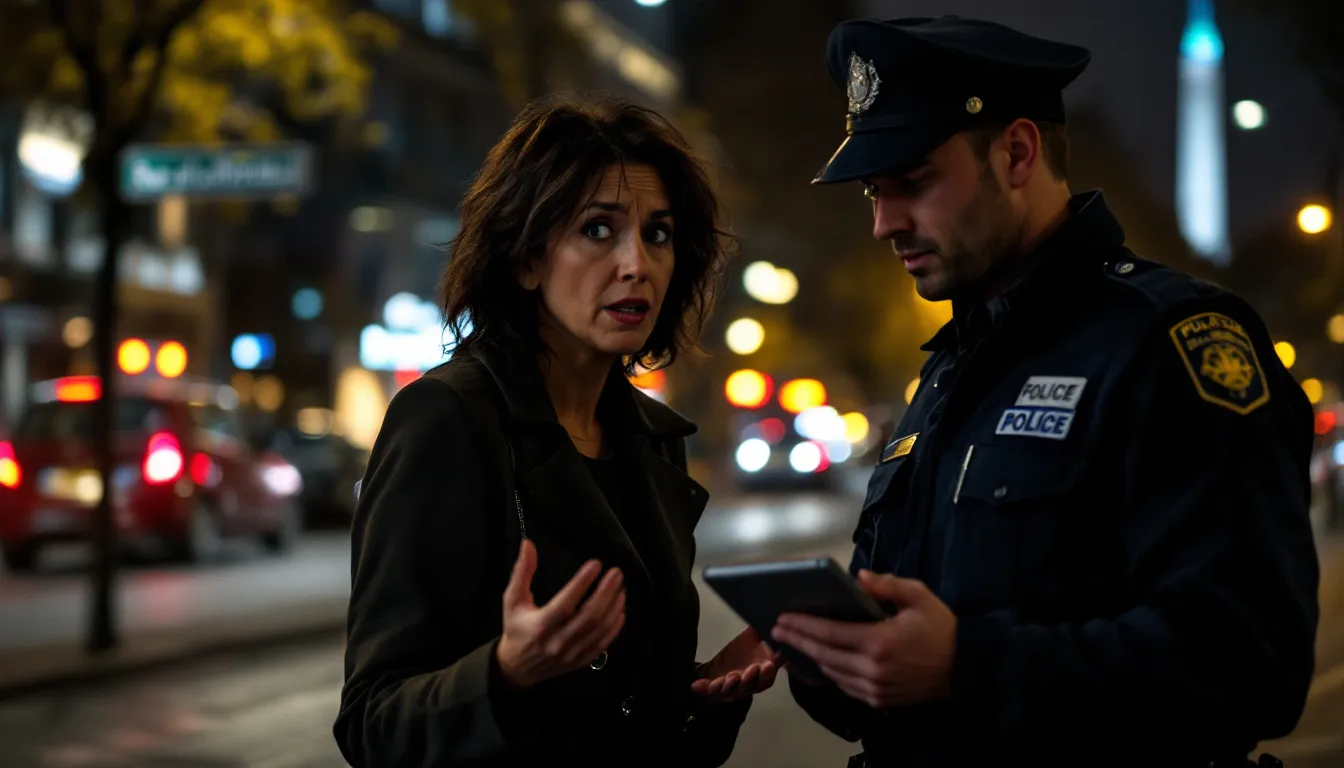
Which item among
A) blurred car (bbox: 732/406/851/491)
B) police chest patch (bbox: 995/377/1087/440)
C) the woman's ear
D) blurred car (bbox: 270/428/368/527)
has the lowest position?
blurred car (bbox: 732/406/851/491)

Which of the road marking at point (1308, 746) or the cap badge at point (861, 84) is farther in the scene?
the road marking at point (1308, 746)

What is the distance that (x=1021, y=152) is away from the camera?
2.85 m

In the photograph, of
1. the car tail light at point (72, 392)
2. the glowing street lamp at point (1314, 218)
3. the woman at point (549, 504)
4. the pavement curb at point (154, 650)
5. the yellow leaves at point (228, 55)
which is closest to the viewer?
the woman at point (549, 504)

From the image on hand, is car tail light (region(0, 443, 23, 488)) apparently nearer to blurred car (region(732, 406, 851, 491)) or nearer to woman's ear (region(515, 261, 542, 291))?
woman's ear (region(515, 261, 542, 291))

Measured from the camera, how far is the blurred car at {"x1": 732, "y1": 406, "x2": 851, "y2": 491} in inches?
1672

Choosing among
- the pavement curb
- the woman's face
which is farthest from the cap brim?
the pavement curb

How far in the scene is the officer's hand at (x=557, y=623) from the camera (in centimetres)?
254

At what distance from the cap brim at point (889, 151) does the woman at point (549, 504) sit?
0.54 m

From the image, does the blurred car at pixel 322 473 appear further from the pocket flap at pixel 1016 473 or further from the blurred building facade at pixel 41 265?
the pocket flap at pixel 1016 473

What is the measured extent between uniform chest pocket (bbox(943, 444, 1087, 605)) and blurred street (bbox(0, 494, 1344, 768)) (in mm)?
5549

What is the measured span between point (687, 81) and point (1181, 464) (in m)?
81.4

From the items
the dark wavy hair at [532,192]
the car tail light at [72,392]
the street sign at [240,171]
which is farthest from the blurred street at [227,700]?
the dark wavy hair at [532,192]

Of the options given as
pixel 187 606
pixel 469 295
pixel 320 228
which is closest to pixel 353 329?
pixel 320 228

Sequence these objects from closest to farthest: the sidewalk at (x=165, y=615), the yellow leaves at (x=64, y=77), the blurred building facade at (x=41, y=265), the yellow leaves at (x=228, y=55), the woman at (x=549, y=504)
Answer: the woman at (x=549, y=504), the sidewalk at (x=165, y=615), the yellow leaves at (x=228, y=55), the yellow leaves at (x=64, y=77), the blurred building facade at (x=41, y=265)
